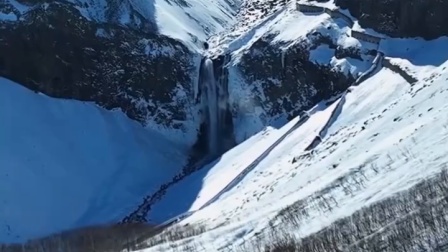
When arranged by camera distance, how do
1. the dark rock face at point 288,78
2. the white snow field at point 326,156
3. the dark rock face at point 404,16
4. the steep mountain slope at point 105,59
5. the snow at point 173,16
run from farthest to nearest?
1. the snow at point 173,16
2. the steep mountain slope at point 105,59
3. the dark rock face at point 288,78
4. the dark rock face at point 404,16
5. the white snow field at point 326,156

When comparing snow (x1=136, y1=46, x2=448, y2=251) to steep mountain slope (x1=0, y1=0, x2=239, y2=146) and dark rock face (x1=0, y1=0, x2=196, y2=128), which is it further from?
dark rock face (x1=0, y1=0, x2=196, y2=128)

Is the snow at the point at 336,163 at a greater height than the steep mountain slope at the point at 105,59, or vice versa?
the snow at the point at 336,163

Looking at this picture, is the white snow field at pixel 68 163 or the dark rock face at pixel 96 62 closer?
the white snow field at pixel 68 163

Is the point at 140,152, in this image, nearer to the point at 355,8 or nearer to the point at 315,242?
the point at 355,8

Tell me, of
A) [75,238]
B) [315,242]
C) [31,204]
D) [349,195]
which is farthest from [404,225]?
[31,204]

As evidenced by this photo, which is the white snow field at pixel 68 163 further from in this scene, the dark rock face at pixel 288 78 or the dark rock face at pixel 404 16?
the dark rock face at pixel 404 16

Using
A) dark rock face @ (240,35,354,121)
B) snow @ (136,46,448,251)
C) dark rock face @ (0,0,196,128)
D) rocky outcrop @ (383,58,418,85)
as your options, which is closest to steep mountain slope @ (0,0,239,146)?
dark rock face @ (0,0,196,128)

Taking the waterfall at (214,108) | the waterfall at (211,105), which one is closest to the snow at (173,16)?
the waterfall at (211,105)
